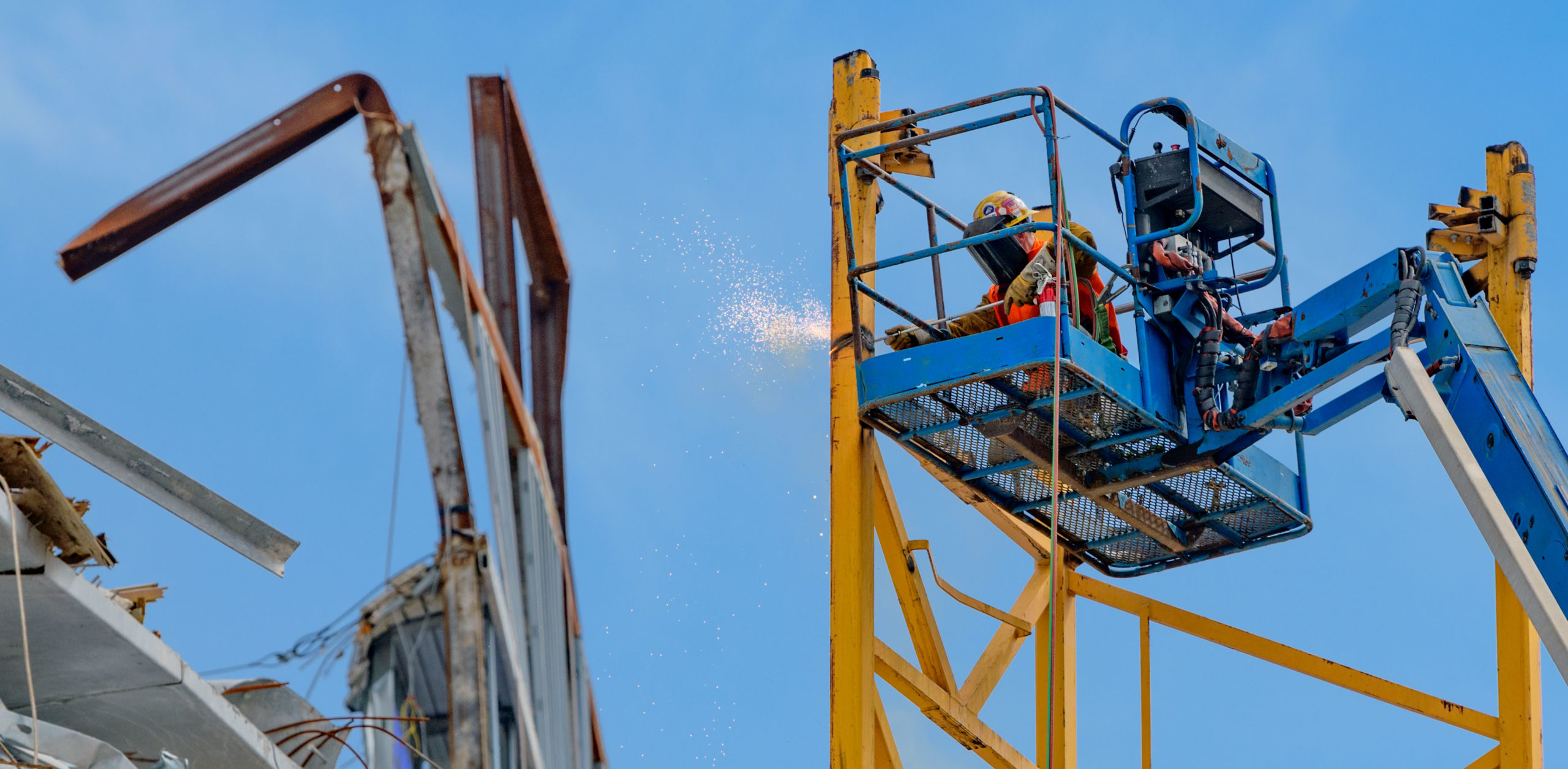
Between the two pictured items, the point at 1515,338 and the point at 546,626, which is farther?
the point at 1515,338

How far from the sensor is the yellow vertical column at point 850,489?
13.1 metres

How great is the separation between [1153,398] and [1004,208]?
1.66 meters

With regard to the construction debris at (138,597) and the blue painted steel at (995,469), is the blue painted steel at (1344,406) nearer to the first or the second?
the blue painted steel at (995,469)

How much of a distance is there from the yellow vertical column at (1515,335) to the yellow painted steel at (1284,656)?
235 millimetres

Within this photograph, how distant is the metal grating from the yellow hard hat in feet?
4.38

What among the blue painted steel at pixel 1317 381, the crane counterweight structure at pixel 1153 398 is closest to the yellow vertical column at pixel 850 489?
the crane counterweight structure at pixel 1153 398

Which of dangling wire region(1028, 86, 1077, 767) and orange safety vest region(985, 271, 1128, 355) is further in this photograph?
orange safety vest region(985, 271, 1128, 355)

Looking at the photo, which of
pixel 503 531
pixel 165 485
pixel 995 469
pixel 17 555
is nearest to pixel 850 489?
pixel 995 469

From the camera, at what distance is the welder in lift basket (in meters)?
12.3

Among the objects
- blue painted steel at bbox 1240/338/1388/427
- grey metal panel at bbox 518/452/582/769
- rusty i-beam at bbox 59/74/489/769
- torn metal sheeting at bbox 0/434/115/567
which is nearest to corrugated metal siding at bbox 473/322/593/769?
grey metal panel at bbox 518/452/582/769

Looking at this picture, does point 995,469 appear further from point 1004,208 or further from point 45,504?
point 45,504

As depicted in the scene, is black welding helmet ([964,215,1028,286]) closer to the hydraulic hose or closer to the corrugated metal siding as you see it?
the hydraulic hose

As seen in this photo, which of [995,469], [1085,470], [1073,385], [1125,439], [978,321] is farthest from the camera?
[1085,470]

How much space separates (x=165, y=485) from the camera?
10727 mm
